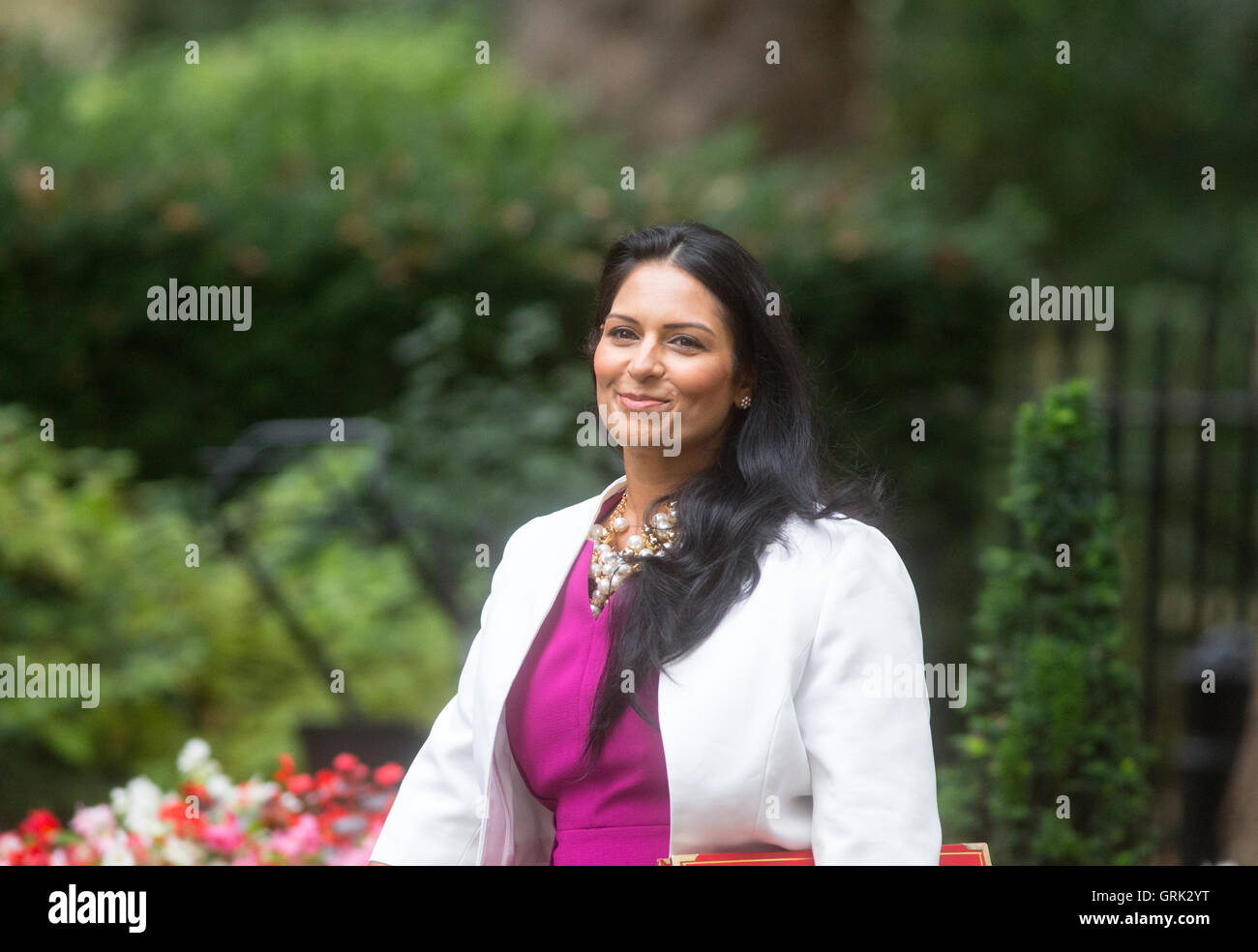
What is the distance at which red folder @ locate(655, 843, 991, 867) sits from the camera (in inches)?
88.1

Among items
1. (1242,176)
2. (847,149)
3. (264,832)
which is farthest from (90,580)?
(1242,176)

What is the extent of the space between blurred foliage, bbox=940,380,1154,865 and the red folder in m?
1.58

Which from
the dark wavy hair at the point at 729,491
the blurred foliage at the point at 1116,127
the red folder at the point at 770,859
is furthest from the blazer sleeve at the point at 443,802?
the blurred foliage at the point at 1116,127

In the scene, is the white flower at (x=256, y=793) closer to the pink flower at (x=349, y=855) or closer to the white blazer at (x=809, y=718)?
the pink flower at (x=349, y=855)

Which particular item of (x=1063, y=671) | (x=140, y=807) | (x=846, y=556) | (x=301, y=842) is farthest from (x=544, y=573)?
(x=1063, y=671)

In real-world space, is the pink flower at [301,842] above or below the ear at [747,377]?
below

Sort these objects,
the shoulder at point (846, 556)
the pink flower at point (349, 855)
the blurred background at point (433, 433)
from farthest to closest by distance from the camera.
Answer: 1. the blurred background at point (433, 433)
2. the pink flower at point (349, 855)
3. the shoulder at point (846, 556)

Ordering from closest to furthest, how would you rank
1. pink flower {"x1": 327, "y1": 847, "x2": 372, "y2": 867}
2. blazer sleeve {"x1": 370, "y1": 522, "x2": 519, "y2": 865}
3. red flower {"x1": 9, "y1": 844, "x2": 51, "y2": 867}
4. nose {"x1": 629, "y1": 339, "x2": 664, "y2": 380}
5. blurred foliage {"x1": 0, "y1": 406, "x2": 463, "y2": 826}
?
1. nose {"x1": 629, "y1": 339, "x2": 664, "y2": 380}
2. blazer sleeve {"x1": 370, "y1": 522, "x2": 519, "y2": 865}
3. red flower {"x1": 9, "y1": 844, "x2": 51, "y2": 867}
4. pink flower {"x1": 327, "y1": 847, "x2": 372, "y2": 867}
5. blurred foliage {"x1": 0, "y1": 406, "x2": 463, "y2": 826}

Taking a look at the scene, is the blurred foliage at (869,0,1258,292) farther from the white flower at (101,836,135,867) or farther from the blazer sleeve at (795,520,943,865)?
the blazer sleeve at (795,520,943,865)

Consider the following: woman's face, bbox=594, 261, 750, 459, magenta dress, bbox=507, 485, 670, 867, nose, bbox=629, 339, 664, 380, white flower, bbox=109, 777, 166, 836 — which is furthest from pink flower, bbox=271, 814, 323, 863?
nose, bbox=629, 339, 664, 380

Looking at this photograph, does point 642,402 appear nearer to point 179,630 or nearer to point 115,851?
point 115,851

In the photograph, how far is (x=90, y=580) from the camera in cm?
581

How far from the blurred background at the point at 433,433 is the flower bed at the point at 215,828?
1.33m

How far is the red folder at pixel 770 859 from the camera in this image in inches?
88.1
